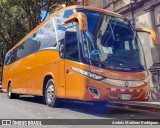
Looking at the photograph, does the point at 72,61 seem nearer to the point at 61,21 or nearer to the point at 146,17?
the point at 61,21

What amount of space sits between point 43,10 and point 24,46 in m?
10.6

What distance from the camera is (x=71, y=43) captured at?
8641 millimetres

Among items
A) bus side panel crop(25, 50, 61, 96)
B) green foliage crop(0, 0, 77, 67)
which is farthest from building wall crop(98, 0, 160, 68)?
bus side panel crop(25, 50, 61, 96)

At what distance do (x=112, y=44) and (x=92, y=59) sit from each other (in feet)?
3.16

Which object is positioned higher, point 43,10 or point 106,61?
point 43,10

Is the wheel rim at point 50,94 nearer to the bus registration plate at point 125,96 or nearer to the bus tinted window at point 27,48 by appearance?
the bus tinted window at point 27,48

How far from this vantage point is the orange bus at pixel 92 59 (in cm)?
771

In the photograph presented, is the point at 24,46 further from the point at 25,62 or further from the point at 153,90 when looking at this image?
the point at 153,90

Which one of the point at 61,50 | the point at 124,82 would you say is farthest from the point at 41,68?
the point at 124,82

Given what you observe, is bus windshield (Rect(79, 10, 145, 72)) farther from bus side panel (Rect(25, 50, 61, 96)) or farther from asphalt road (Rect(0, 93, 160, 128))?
bus side panel (Rect(25, 50, 61, 96))

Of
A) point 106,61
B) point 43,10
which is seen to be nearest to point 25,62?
point 106,61

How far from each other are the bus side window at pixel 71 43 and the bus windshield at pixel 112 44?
40cm

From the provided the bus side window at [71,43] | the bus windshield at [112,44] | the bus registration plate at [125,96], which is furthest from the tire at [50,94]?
the bus registration plate at [125,96]

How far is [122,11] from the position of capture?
18.8 meters
